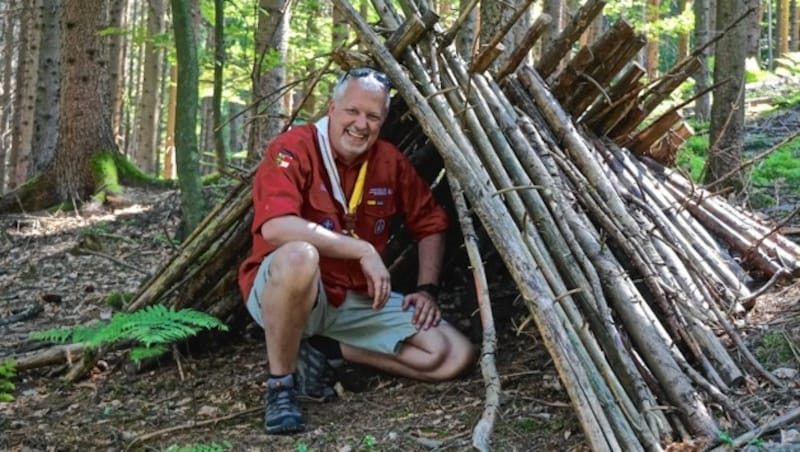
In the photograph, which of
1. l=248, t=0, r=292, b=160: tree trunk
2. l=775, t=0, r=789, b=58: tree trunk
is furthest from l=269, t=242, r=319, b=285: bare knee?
l=775, t=0, r=789, b=58: tree trunk

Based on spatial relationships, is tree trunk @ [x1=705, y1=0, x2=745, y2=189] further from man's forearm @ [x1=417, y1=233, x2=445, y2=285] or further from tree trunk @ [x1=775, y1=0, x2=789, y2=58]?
tree trunk @ [x1=775, y1=0, x2=789, y2=58]

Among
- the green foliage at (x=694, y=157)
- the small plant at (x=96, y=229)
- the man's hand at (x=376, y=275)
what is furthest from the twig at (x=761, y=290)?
the small plant at (x=96, y=229)

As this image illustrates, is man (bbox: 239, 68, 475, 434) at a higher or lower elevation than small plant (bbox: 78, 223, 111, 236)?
higher

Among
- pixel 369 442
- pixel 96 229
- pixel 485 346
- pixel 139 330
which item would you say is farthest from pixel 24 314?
pixel 485 346

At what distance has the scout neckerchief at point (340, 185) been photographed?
133 inches

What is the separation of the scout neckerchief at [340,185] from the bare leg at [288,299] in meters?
0.35

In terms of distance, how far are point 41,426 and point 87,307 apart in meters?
1.87

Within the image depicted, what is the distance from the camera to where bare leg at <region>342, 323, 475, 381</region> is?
11.0 ft

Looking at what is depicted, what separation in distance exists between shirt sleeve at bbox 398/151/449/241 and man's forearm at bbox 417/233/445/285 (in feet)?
0.11

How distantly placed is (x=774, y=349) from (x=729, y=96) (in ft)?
8.70

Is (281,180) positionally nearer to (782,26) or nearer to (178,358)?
(178,358)

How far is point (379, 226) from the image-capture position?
3.55m

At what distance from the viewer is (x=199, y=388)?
11.9ft

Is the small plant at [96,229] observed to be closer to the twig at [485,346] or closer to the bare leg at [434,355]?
the bare leg at [434,355]
